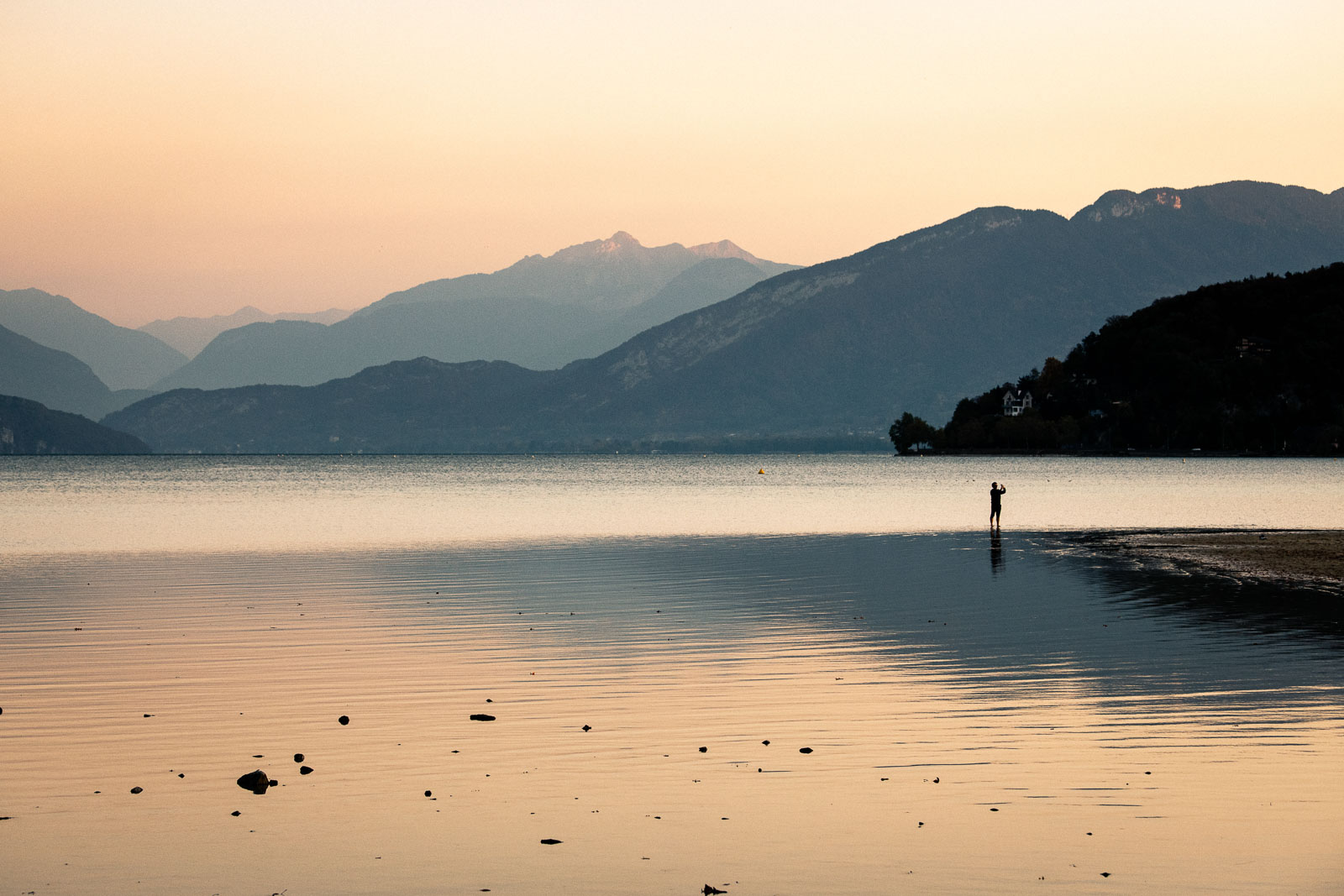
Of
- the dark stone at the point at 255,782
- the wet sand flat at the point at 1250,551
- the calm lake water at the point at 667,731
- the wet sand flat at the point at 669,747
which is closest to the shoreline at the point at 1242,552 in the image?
the wet sand flat at the point at 1250,551

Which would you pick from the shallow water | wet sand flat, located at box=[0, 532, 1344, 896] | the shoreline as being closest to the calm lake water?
wet sand flat, located at box=[0, 532, 1344, 896]

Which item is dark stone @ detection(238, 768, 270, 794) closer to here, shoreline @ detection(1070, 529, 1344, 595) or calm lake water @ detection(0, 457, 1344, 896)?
calm lake water @ detection(0, 457, 1344, 896)

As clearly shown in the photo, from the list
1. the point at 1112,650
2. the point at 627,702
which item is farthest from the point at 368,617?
the point at 1112,650

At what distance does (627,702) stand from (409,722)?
341 centimetres

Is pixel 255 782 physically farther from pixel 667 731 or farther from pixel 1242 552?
pixel 1242 552

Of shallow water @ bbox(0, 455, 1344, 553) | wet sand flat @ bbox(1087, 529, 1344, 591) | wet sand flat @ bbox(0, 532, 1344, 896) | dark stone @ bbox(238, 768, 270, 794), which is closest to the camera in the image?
wet sand flat @ bbox(0, 532, 1344, 896)

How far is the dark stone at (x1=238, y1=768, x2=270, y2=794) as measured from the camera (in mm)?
16438

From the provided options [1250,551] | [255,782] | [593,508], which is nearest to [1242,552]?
[1250,551]

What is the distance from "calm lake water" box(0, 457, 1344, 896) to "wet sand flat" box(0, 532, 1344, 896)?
0.07 meters

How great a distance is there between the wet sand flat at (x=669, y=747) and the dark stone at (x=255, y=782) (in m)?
0.21

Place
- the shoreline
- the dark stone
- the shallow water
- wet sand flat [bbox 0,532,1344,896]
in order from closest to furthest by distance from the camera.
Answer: wet sand flat [bbox 0,532,1344,896]
the dark stone
the shoreline
the shallow water

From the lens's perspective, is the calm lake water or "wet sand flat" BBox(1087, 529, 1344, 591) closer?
the calm lake water

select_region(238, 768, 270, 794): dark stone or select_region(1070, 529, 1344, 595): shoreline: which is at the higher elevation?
select_region(1070, 529, 1344, 595): shoreline

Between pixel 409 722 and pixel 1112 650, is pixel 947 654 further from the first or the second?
pixel 409 722
